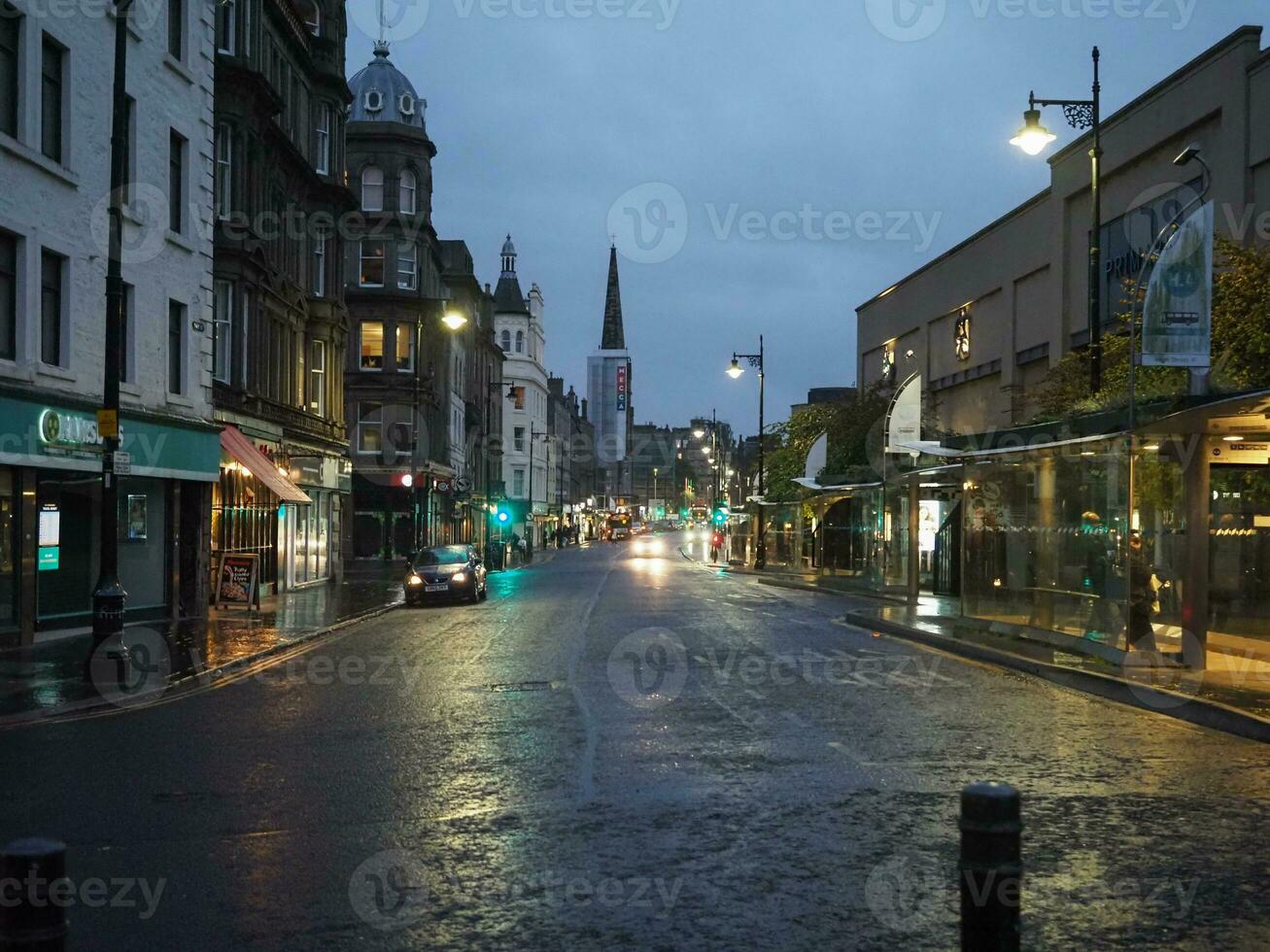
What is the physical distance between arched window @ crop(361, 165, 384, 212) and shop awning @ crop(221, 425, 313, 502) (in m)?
28.4

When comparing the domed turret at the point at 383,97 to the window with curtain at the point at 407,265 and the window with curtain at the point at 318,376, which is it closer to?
the window with curtain at the point at 407,265

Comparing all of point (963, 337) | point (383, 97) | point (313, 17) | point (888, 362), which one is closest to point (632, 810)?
point (313, 17)

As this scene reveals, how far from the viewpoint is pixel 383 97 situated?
192ft

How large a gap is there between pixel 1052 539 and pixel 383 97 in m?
46.6

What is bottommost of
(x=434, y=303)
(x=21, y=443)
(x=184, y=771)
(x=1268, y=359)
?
(x=184, y=771)

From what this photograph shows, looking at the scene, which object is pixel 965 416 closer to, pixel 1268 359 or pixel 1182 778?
pixel 1268 359

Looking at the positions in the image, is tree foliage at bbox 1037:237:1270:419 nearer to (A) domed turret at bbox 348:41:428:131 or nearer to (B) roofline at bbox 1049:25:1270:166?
(B) roofline at bbox 1049:25:1270:166

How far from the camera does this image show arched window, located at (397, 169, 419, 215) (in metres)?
57.6

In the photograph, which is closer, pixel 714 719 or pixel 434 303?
pixel 714 719

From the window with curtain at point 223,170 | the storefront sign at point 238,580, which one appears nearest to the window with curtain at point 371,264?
the window with curtain at point 223,170

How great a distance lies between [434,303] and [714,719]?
5098 centimetres

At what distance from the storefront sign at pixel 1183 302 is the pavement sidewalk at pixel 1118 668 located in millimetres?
3993

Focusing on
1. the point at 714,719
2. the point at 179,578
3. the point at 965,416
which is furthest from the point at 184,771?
the point at 965,416

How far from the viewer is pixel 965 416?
44531mm
